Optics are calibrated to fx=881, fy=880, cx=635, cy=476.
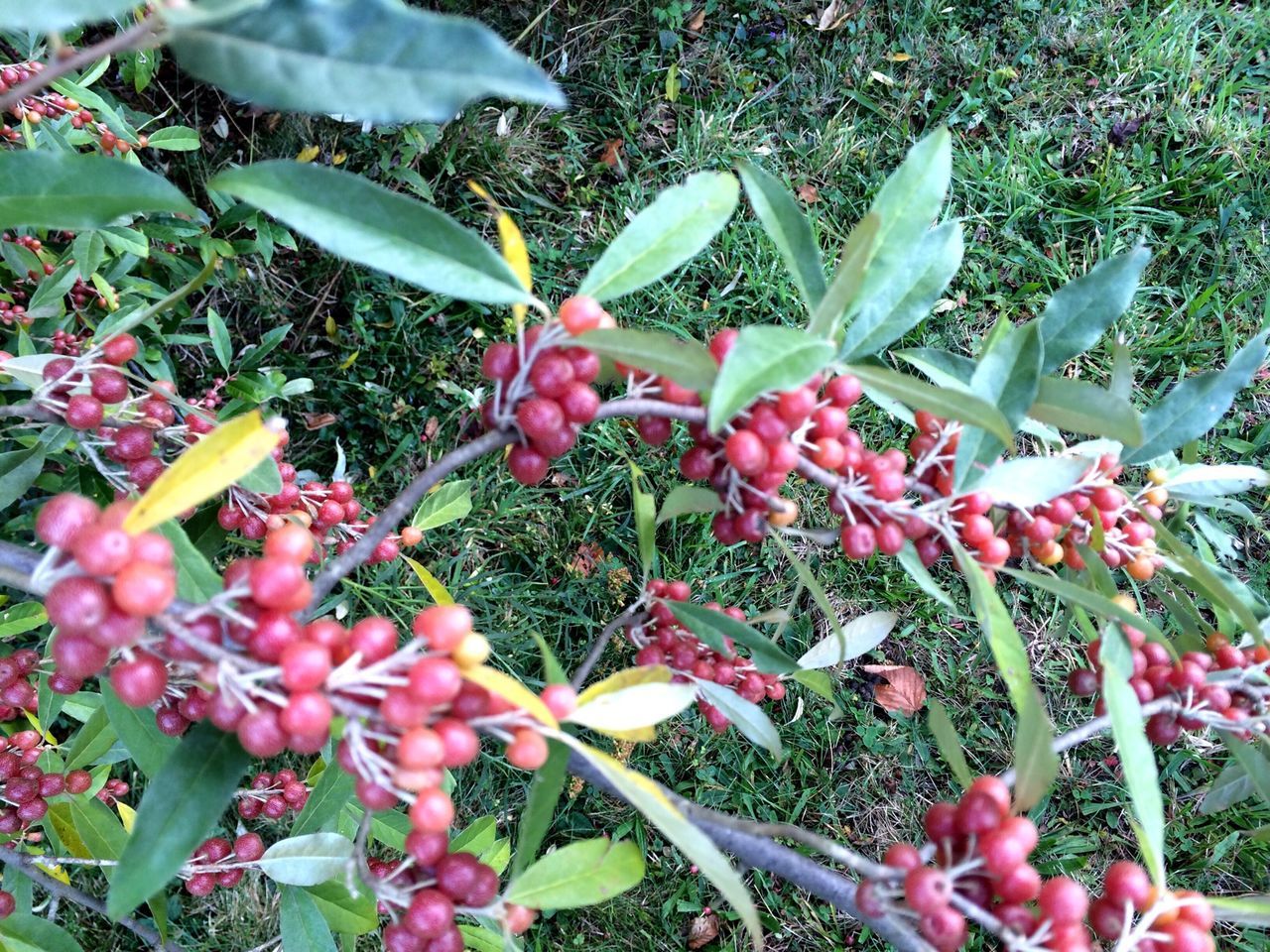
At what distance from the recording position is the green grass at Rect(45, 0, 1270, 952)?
3.11 metres

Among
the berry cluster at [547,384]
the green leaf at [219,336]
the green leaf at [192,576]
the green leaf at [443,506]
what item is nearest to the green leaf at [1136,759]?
the berry cluster at [547,384]

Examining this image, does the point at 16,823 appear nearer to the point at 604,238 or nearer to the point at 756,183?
the point at 756,183

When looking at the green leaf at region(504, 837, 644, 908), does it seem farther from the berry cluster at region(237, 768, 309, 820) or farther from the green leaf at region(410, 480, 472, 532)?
the green leaf at region(410, 480, 472, 532)

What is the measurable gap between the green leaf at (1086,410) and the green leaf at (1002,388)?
0.03 metres

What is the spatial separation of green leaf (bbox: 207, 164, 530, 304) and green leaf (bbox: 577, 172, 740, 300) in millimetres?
178

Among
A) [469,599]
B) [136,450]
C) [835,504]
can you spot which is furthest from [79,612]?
[469,599]

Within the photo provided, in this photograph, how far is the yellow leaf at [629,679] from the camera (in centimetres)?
117

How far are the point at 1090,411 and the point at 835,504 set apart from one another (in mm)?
408

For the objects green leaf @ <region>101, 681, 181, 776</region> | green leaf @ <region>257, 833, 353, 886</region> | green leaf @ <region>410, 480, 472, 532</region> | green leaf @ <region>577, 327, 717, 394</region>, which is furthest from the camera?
green leaf @ <region>410, 480, 472, 532</region>

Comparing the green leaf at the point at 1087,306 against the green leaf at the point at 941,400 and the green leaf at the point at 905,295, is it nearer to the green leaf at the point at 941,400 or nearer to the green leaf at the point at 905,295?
the green leaf at the point at 905,295

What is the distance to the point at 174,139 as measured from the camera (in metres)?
2.57

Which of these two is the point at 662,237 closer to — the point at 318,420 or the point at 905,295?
the point at 905,295

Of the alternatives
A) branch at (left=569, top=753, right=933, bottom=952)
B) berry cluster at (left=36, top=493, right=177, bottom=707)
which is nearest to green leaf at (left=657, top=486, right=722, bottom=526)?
branch at (left=569, top=753, right=933, bottom=952)

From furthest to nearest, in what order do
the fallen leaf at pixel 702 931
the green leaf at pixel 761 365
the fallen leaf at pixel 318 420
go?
the fallen leaf at pixel 318 420 → the fallen leaf at pixel 702 931 → the green leaf at pixel 761 365
